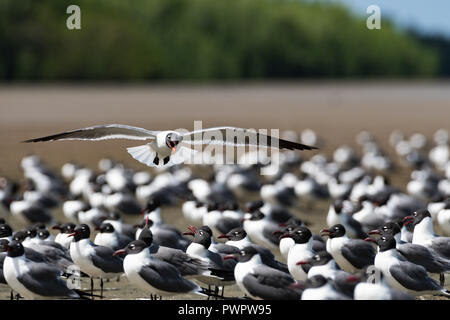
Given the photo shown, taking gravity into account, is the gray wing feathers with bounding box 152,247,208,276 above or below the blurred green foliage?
below

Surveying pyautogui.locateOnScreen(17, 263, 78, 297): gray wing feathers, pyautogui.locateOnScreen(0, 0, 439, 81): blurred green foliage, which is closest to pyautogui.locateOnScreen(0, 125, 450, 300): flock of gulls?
pyautogui.locateOnScreen(17, 263, 78, 297): gray wing feathers

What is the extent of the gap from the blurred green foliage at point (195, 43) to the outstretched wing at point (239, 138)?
5496cm

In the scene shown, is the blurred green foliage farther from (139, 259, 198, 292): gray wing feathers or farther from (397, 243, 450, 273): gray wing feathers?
(397, 243, 450, 273): gray wing feathers

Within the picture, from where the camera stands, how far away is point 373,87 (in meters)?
72.2

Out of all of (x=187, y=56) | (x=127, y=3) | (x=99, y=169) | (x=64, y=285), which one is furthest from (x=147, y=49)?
(x=64, y=285)

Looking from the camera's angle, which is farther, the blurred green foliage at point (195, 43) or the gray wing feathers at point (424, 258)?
the blurred green foliage at point (195, 43)

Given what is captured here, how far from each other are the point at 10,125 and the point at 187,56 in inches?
1806

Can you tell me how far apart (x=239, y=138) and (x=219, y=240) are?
3152mm

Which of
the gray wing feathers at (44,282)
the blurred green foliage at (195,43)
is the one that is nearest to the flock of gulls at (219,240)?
the gray wing feathers at (44,282)

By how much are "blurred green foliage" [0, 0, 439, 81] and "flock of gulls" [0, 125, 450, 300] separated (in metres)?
49.2

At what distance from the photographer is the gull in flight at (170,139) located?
37.0ft

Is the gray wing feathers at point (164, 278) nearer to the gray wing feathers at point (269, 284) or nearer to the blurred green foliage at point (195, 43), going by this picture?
the gray wing feathers at point (269, 284)

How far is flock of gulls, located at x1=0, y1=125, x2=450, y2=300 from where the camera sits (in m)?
9.55

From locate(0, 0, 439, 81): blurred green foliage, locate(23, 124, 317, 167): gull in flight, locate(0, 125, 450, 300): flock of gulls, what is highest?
locate(0, 0, 439, 81): blurred green foliage
